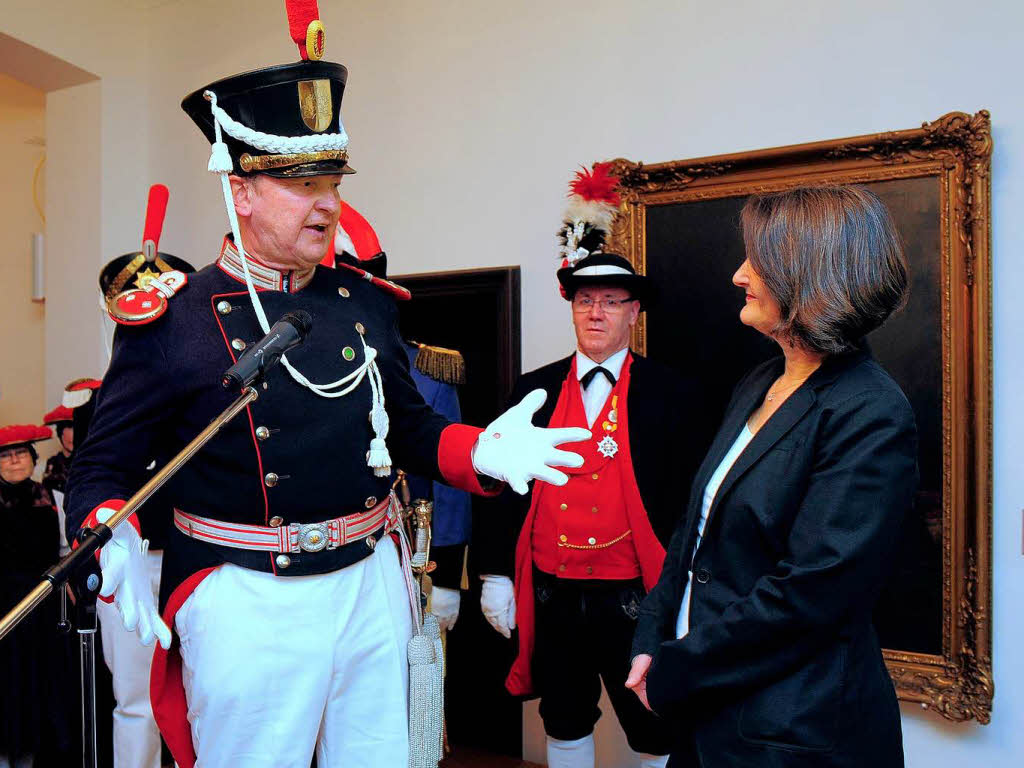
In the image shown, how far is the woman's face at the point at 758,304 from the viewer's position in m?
1.51

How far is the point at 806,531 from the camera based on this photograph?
1361mm

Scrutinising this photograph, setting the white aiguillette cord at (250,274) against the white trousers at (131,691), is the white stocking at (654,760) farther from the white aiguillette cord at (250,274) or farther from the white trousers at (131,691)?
the white trousers at (131,691)

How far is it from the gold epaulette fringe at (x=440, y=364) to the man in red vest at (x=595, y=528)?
0.97ft

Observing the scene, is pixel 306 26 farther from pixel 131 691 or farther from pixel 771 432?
pixel 131 691

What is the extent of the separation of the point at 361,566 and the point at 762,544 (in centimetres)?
71

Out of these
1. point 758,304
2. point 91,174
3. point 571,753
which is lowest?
point 571,753

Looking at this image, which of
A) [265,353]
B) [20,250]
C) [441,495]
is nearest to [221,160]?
[265,353]

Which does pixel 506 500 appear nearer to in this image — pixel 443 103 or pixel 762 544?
pixel 762 544

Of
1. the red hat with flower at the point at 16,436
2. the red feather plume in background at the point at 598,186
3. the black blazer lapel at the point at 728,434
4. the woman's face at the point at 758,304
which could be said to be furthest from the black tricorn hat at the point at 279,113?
the red hat with flower at the point at 16,436

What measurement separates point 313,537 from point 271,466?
14cm

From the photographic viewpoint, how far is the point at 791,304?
4.83ft

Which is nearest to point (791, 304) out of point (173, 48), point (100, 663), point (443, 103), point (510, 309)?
point (510, 309)

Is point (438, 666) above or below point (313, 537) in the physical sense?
below

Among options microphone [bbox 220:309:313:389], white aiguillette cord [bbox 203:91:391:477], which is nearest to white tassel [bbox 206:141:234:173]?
white aiguillette cord [bbox 203:91:391:477]
